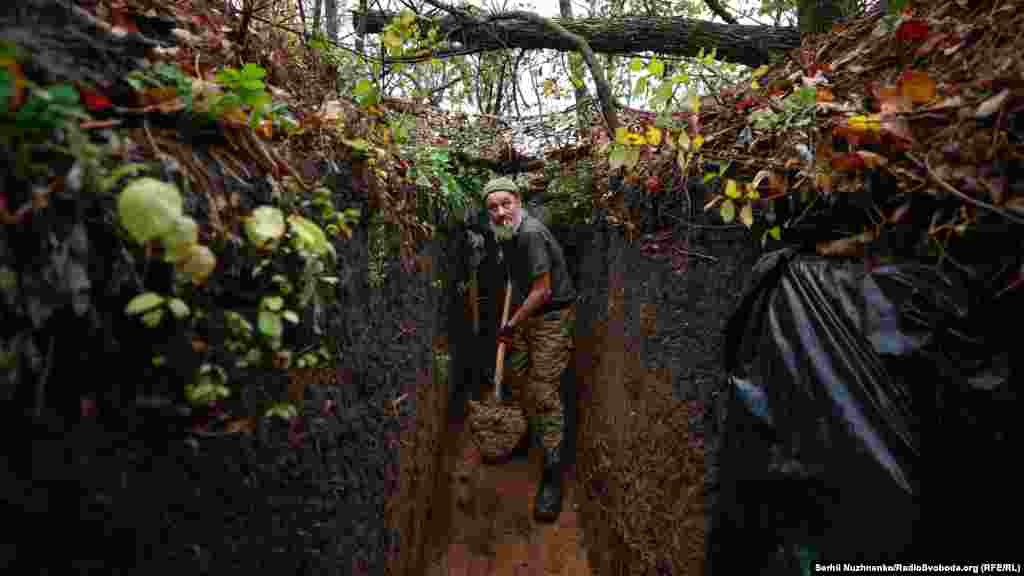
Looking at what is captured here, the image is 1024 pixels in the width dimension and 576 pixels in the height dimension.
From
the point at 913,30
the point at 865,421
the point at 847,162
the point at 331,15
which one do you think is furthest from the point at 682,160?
the point at 331,15

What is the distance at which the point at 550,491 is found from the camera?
11.9ft

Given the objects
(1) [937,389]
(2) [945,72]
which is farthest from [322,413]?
(2) [945,72]

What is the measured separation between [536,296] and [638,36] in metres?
2.77

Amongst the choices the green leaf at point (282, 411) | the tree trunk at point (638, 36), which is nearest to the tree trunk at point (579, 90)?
the tree trunk at point (638, 36)

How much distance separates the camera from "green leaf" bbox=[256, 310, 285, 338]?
3.35 feet

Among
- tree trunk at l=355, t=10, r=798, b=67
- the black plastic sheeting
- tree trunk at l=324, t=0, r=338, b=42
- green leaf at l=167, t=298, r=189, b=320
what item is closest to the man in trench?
tree trunk at l=355, t=10, r=798, b=67

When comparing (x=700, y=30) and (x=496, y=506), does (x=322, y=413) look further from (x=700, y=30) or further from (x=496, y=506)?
(x=700, y=30)

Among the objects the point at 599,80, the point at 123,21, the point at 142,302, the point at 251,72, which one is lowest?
the point at 142,302

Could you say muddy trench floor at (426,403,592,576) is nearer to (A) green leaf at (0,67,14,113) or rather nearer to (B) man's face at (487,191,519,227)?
Result: (B) man's face at (487,191,519,227)

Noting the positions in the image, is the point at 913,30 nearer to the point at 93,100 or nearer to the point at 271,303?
the point at 271,303

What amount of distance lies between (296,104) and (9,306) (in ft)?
3.71

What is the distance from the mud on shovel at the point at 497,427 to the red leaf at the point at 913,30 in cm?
322

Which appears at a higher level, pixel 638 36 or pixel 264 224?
pixel 638 36

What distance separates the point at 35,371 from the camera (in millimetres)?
716
